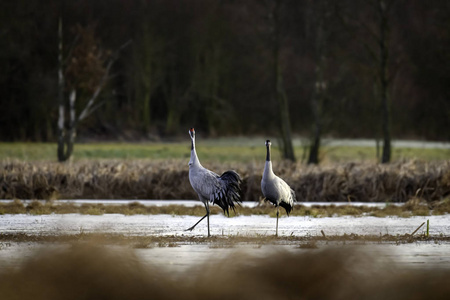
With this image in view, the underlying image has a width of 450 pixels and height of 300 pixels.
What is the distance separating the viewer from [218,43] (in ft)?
131

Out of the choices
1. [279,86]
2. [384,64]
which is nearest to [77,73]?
[279,86]

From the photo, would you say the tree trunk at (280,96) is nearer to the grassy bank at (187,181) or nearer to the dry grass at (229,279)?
the grassy bank at (187,181)

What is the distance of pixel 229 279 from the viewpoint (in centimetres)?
727

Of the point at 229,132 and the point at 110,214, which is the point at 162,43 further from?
the point at 110,214

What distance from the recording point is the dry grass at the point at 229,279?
22.7 feet

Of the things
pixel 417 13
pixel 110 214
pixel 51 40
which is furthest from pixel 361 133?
pixel 110 214

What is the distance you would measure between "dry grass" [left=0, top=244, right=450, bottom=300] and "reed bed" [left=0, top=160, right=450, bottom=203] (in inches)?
387

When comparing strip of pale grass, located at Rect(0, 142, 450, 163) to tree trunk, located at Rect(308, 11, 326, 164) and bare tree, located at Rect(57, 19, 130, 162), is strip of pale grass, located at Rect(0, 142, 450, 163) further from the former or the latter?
bare tree, located at Rect(57, 19, 130, 162)

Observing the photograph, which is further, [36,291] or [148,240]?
[148,240]

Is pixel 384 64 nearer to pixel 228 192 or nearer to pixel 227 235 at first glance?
pixel 228 192

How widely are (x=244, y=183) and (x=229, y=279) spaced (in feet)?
35.4

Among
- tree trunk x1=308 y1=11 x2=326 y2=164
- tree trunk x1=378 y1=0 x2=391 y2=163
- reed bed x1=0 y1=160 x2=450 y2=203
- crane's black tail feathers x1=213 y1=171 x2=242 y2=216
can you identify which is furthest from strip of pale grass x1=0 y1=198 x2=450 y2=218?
tree trunk x1=308 y1=11 x2=326 y2=164

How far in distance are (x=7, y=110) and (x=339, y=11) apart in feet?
58.8

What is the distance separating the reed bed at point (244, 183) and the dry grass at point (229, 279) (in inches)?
387
